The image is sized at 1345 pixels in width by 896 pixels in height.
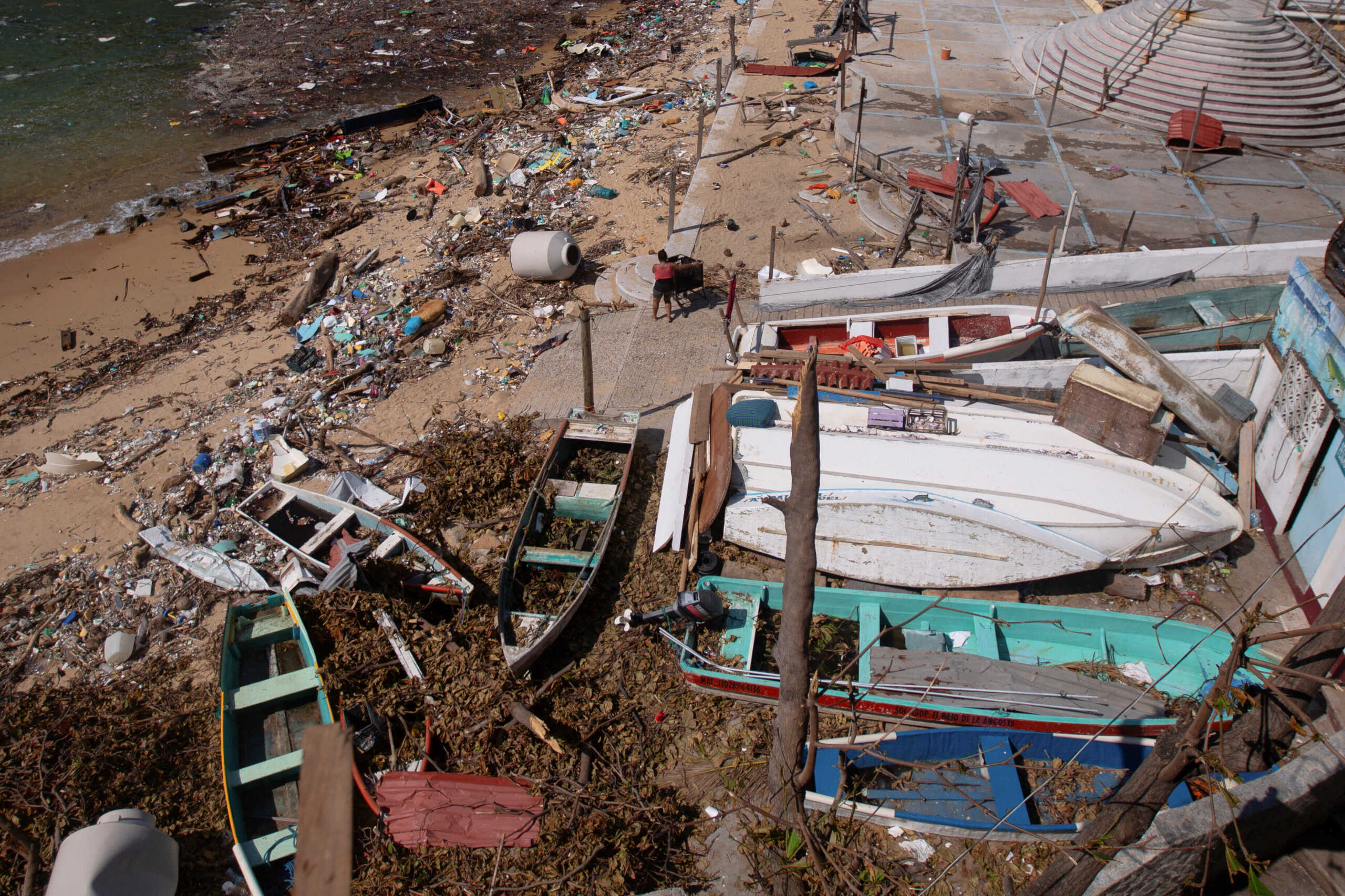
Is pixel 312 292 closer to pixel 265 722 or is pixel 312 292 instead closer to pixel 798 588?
pixel 265 722

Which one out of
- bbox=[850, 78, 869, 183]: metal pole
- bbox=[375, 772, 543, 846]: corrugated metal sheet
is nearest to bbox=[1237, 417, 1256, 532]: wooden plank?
bbox=[375, 772, 543, 846]: corrugated metal sheet

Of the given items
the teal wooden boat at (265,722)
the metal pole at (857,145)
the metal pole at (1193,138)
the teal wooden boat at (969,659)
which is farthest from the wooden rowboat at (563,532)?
the metal pole at (1193,138)

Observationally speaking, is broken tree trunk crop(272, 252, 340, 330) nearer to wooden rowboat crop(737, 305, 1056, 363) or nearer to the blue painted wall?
wooden rowboat crop(737, 305, 1056, 363)

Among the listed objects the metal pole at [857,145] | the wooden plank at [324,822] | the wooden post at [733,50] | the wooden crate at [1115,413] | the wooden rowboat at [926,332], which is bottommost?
the wooden rowboat at [926,332]

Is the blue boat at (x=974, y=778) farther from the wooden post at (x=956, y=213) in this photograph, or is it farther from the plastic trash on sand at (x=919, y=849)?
the wooden post at (x=956, y=213)

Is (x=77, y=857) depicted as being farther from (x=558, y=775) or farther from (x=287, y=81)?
(x=287, y=81)
